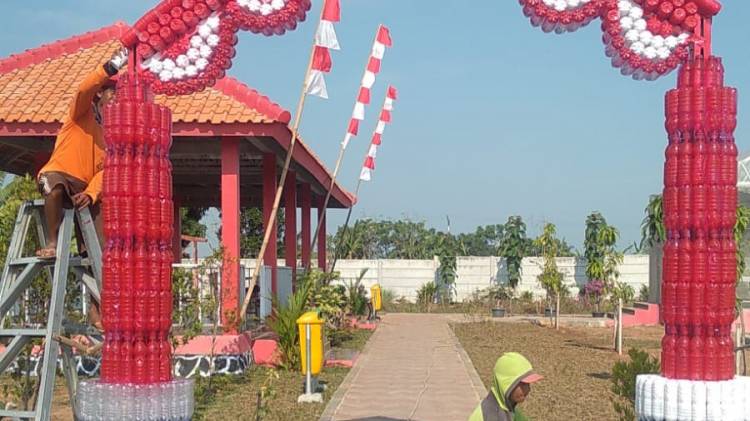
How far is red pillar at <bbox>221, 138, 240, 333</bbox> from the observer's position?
34.7 ft

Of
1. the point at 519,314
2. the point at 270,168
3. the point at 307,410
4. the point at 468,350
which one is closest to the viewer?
the point at 307,410

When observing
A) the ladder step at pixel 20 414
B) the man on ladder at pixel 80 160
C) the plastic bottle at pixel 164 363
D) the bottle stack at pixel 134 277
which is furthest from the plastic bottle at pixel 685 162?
the ladder step at pixel 20 414

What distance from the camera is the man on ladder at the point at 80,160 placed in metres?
5.84

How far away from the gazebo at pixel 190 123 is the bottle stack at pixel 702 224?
612cm

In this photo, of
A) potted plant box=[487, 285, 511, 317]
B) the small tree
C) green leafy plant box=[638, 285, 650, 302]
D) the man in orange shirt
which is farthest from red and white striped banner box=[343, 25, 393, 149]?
green leafy plant box=[638, 285, 650, 302]

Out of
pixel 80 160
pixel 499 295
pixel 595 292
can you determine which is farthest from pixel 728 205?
pixel 499 295

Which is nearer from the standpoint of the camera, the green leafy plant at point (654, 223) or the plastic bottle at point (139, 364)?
the plastic bottle at point (139, 364)

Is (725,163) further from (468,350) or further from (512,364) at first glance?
(468,350)

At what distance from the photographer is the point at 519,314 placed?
26984 mm

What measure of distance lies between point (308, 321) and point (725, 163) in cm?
526

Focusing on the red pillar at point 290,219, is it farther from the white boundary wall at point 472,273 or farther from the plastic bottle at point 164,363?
the white boundary wall at point 472,273

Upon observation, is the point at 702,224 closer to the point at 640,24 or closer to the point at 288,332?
the point at 640,24

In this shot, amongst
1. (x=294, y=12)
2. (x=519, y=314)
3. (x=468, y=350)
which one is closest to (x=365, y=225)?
(x=519, y=314)

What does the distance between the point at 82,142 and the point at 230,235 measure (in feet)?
16.1
